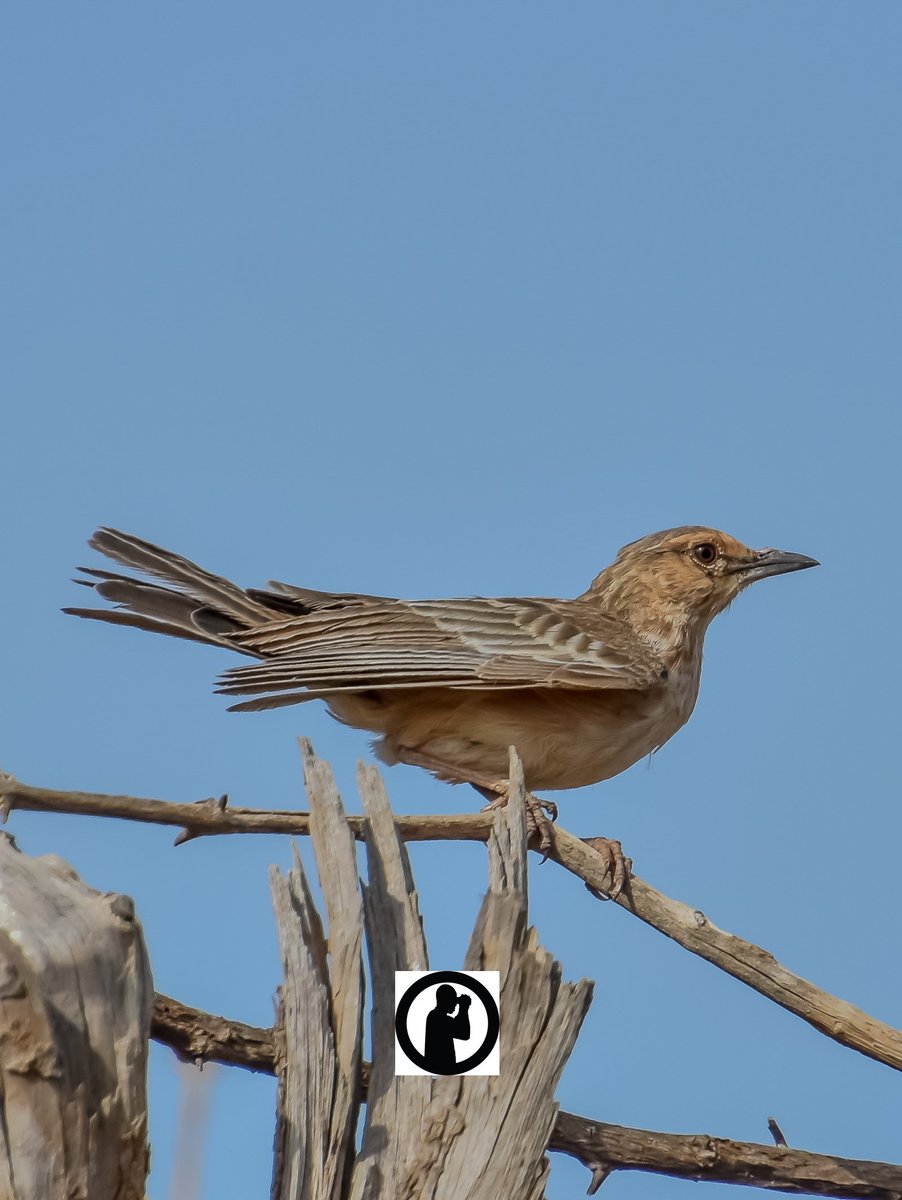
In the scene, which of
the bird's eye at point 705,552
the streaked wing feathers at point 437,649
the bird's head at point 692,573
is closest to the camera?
the streaked wing feathers at point 437,649

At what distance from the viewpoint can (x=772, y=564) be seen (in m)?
8.48

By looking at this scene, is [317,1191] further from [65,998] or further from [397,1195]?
[65,998]

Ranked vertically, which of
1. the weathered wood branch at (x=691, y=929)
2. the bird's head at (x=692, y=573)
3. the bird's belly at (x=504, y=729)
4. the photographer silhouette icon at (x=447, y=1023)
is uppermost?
the bird's head at (x=692, y=573)

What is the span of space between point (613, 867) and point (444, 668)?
145 cm

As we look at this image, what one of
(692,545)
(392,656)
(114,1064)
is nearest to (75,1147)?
(114,1064)

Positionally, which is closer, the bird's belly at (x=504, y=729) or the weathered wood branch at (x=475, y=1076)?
the weathered wood branch at (x=475, y=1076)

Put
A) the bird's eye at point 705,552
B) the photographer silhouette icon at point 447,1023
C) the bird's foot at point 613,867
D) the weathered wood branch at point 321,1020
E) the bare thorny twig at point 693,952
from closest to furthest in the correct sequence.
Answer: the weathered wood branch at point 321,1020
the photographer silhouette icon at point 447,1023
the bare thorny twig at point 693,952
the bird's foot at point 613,867
the bird's eye at point 705,552

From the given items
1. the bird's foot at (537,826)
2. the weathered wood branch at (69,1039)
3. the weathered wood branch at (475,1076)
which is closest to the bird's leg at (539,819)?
the bird's foot at (537,826)

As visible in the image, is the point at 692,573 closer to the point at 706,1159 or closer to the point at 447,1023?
the point at 706,1159

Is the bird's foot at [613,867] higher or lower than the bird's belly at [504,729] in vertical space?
lower

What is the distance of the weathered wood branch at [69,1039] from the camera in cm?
371

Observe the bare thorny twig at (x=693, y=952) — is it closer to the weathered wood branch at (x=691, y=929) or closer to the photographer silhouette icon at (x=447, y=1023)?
the weathered wood branch at (x=691, y=929)

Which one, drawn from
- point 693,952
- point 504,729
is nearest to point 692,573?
point 504,729

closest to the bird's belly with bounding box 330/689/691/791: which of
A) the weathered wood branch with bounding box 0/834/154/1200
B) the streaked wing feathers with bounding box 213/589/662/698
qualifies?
the streaked wing feathers with bounding box 213/589/662/698
